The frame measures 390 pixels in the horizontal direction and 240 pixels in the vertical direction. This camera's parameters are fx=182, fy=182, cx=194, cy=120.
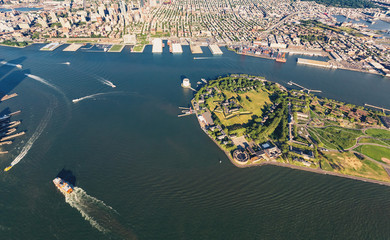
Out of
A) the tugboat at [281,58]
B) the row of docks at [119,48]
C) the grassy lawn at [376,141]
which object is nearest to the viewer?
the grassy lawn at [376,141]

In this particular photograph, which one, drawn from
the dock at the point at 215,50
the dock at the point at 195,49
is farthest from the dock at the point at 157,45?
the dock at the point at 215,50

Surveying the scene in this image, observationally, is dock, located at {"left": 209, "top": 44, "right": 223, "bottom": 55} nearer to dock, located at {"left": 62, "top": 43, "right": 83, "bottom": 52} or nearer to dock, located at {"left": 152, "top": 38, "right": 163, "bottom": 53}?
dock, located at {"left": 152, "top": 38, "right": 163, "bottom": 53}

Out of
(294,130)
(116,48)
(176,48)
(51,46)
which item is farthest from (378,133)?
(51,46)

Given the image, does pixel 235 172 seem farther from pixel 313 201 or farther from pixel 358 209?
pixel 358 209

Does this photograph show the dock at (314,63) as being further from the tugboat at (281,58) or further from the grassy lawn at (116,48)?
the grassy lawn at (116,48)

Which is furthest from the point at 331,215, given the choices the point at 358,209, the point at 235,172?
the point at 235,172

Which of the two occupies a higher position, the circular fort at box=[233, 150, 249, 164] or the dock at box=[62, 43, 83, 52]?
the dock at box=[62, 43, 83, 52]

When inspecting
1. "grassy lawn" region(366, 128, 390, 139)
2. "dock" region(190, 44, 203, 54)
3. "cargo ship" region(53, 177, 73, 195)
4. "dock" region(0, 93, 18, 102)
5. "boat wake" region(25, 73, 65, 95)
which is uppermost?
"dock" region(190, 44, 203, 54)

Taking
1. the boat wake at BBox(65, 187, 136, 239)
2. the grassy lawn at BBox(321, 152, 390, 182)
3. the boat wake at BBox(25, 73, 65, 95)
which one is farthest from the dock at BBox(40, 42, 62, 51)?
the grassy lawn at BBox(321, 152, 390, 182)
